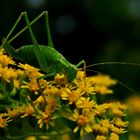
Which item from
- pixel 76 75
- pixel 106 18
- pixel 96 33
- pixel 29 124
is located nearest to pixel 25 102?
pixel 29 124

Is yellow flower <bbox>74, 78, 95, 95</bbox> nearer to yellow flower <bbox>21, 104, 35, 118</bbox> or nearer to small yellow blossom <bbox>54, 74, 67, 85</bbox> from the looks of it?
small yellow blossom <bbox>54, 74, 67, 85</bbox>

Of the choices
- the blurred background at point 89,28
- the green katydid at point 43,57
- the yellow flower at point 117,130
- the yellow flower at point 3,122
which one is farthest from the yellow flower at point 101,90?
the blurred background at point 89,28

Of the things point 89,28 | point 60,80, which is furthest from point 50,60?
point 89,28

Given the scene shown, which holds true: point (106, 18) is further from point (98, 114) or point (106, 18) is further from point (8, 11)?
point (98, 114)

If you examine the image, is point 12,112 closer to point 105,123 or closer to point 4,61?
point 4,61

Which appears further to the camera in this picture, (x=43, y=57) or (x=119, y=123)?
(x=43, y=57)

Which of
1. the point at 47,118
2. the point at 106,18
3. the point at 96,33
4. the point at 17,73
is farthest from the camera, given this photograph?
the point at 96,33

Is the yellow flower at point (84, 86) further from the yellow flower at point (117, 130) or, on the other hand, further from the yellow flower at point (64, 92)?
the yellow flower at point (117, 130)
